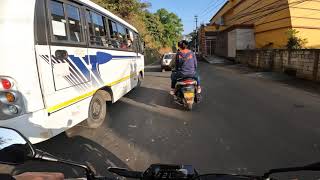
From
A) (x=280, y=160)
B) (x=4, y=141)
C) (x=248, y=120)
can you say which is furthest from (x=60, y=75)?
(x=248, y=120)

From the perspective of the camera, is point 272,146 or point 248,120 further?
point 248,120

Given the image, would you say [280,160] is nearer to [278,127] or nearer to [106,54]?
[278,127]

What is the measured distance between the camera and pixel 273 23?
100 ft

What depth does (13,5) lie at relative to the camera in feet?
13.3

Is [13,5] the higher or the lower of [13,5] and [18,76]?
the higher

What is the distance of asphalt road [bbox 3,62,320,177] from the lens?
4484mm

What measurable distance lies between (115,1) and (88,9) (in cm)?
2881

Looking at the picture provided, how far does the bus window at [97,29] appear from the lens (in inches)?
248

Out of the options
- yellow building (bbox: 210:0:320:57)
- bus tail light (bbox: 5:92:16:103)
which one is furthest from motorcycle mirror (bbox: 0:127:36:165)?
yellow building (bbox: 210:0:320:57)

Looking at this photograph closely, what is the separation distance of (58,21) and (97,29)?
6.25 feet

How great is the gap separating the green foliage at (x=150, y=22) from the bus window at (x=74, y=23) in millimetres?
23986

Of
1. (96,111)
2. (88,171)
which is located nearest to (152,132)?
(96,111)

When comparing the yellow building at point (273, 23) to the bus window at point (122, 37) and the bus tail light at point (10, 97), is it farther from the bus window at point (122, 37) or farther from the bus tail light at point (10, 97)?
the bus tail light at point (10, 97)

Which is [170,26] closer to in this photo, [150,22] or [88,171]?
[150,22]
